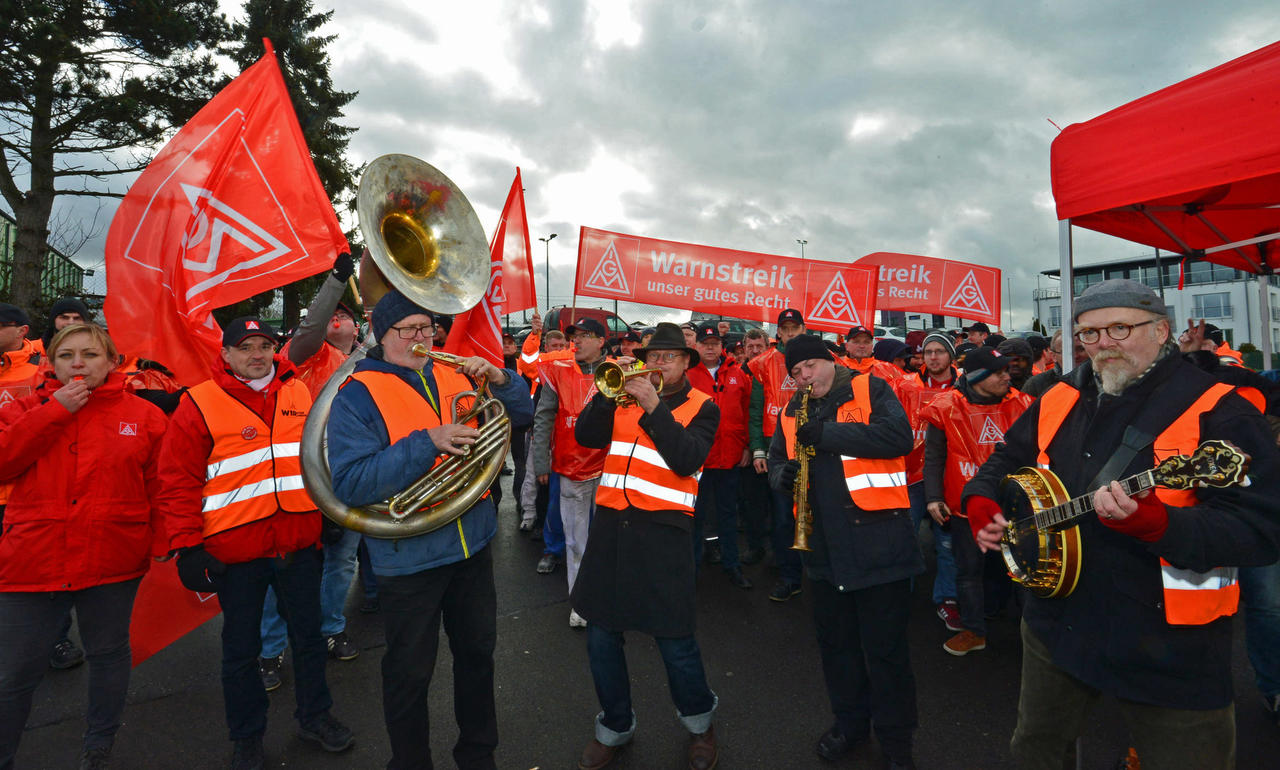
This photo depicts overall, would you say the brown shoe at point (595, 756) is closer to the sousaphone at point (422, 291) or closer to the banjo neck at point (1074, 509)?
the sousaphone at point (422, 291)

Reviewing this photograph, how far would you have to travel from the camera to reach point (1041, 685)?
2.34 meters

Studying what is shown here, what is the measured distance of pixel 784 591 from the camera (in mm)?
5273

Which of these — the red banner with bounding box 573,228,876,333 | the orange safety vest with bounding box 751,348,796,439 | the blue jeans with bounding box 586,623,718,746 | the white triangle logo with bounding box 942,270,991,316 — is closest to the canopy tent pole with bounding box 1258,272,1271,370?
the orange safety vest with bounding box 751,348,796,439

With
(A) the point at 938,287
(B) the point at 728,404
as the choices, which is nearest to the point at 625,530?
(B) the point at 728,404

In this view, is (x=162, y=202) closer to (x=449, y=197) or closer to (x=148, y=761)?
(x=449, y=197)

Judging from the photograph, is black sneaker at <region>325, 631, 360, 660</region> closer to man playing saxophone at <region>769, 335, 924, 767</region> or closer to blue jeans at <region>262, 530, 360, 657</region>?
blue jeans at <region>262, 530, 360, 657</region>

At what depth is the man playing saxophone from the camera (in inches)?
118

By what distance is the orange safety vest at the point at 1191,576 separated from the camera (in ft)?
6.36

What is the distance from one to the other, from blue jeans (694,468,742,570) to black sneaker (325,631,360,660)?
9.15 feet

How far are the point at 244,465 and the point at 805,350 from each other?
9.85 ft

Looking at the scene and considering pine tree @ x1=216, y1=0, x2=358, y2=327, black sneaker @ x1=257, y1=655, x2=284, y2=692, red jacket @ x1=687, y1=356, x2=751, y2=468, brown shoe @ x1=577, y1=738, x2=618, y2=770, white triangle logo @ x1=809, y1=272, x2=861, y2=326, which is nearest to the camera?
A: brown shoe @ x1=577, y1=738, x2=618, y2=770

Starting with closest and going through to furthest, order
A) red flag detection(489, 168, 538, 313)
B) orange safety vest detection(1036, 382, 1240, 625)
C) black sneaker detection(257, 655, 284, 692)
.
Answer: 1. orange safety vest detection(1036, 382, 1240, 625)
2. black sneaker detection(257, 655, 284, 692)
3. red flag detection(489, 168, 538, 313)

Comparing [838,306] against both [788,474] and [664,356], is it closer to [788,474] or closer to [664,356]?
[788,474]

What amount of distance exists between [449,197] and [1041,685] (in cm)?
331
